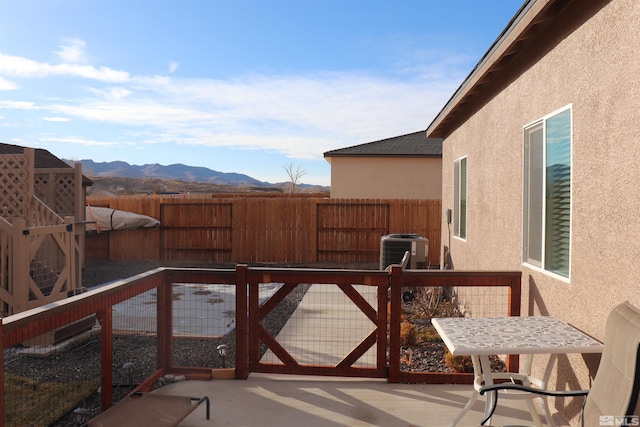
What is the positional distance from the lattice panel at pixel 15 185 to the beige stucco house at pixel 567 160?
23.0 feet

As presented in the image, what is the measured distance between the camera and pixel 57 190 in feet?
37.0

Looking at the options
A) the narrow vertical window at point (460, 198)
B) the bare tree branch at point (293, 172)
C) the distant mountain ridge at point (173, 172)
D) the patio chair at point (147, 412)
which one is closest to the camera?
the patio chair at point (147, 412)

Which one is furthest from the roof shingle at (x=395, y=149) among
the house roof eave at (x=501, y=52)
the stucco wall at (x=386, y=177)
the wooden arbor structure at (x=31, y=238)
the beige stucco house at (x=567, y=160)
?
the beige stucco house at (x=567, y=160)

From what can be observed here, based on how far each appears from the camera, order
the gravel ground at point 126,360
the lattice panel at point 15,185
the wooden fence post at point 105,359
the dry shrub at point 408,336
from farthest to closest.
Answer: the lattice panel at point 15,185 → the dry shrub at point 408,336 → the gravel ground at point 126,360 → the wooden fence post at point 105,359

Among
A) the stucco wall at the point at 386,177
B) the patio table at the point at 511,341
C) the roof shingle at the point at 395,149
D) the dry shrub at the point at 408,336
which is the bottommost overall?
the dry shrub at the point at 408,336

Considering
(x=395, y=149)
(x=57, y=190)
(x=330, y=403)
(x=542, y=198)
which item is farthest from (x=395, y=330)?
(x=395, y=149)

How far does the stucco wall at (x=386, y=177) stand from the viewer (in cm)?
1764

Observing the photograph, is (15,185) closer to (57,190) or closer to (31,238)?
(31,238)

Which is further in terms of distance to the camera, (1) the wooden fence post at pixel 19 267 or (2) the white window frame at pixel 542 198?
(1) the wooden fence post at pixel 19 267

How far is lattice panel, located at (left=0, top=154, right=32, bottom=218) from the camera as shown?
8102mm

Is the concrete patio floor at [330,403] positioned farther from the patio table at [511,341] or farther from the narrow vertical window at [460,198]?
the narrow vertical window at [460,198]

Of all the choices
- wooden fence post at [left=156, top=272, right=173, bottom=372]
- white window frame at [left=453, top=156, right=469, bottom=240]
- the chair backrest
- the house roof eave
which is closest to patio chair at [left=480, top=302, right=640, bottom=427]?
the chair backrest

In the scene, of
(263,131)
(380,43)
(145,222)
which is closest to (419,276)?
(380,43)

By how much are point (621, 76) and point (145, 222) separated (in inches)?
559
